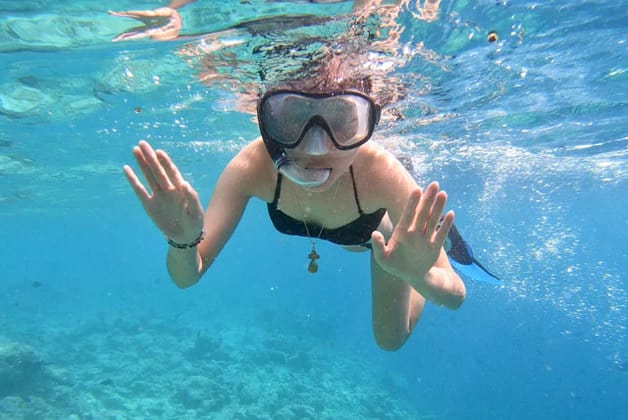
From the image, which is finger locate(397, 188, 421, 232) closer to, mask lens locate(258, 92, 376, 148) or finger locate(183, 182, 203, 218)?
mask lens locate(258, 92, 376, 148)

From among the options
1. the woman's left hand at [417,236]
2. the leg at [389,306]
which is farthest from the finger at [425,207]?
the leg at [389,306]

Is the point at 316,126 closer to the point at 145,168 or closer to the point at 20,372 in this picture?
the point at 145,168

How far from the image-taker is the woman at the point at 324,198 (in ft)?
10.4

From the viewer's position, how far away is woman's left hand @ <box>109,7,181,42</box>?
7.66 meters

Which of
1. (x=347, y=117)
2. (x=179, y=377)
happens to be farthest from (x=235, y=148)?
(x=347, y=117)

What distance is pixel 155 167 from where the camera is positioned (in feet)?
10.4

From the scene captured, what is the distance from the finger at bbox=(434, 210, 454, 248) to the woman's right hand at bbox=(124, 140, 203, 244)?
1.85 meters

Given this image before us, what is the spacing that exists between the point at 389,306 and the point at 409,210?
288 cm

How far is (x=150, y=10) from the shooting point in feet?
24.5

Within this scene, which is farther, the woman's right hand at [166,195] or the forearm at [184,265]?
the forearm at [184,265]

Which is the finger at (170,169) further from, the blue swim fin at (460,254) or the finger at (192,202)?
the blue swim fin at (460,254)

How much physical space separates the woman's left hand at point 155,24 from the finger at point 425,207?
6.67 meters

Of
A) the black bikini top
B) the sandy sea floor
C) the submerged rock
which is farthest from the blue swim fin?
the submerged rock

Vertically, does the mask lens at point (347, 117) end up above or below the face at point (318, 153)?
above
